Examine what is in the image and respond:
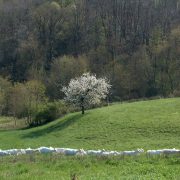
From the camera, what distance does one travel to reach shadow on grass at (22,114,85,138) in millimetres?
50250

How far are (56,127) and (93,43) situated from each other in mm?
70213


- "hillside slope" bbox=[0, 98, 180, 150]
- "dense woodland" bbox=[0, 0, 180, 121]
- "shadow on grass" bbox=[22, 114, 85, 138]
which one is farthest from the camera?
"dense woodland" bbox=[0, 0, 180, 121]

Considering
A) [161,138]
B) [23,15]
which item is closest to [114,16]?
[23,15]

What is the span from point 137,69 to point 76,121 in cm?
4267

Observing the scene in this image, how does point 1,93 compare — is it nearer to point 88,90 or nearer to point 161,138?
point 88,90

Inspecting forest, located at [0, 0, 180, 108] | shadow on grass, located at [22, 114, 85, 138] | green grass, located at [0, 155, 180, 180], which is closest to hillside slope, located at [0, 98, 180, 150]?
shadow on grass, located at [22, 114, 85, 138]

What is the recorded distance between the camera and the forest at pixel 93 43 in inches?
3590

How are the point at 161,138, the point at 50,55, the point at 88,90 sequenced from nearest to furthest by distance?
the point at 161,138 → the point at 88,90 → the point at 50,55

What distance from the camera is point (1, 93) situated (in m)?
82.4

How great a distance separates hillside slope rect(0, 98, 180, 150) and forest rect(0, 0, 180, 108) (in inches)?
1386

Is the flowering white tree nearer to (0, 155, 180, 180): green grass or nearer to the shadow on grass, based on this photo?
the shadow on grass

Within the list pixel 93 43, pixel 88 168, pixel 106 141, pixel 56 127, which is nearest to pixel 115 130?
pixel 106 141

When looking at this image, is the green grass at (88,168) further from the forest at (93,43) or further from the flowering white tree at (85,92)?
the forest at (93,43)

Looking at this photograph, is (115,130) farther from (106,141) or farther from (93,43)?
(93,43)
